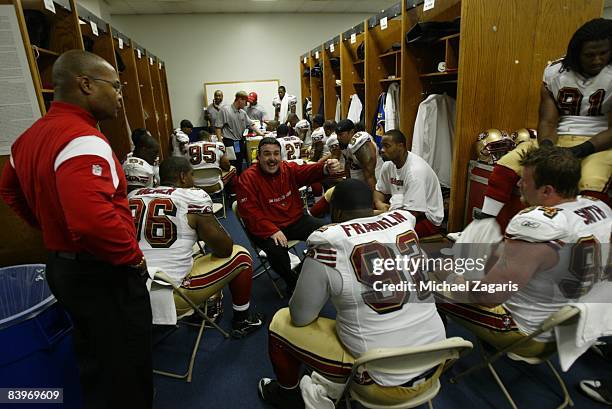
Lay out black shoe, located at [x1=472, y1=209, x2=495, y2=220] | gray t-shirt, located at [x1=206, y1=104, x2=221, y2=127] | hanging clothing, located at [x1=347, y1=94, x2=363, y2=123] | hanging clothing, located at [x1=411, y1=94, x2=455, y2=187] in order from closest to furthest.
→ 1. black shoe, located at [x1=472, y1=209, x2=495, y2=220]
2. hanging clothing, located at [x1=411, y1=94, x2=455, y2=187]
3. hanging clothing, located at [x1=347, y1=94, x2=363, y2=123]
4. gray t-shirt, located at [x1=206, y1=104, x2=221, y2=127]

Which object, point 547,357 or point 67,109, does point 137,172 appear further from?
point 547,357

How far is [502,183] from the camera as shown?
208 centimetres

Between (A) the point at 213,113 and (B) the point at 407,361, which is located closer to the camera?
(B) the point at 407,361

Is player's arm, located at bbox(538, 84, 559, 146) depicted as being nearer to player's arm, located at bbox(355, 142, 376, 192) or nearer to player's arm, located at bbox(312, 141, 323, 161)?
player's arm, located at bbox(355, 142, 376, 192)

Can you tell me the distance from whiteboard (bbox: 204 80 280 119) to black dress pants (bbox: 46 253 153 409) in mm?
7502

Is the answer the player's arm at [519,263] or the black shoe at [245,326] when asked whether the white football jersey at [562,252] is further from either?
the black shoe at [245,326]

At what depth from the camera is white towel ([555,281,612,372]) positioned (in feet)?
3.91

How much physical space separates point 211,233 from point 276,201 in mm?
819

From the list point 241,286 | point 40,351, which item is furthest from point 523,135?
point 40,351

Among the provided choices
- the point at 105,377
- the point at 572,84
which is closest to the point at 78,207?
the point at 105,377

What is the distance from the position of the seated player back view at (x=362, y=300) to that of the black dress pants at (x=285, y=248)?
1121 mm

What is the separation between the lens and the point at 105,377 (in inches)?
53.2

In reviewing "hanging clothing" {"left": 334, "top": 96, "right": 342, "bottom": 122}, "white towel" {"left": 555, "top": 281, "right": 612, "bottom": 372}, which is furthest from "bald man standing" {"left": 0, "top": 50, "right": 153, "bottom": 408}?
"hanging clothing" {"left": 334, "top": 96, "right": 342, "bottom": 122}

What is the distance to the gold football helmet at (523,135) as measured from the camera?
2.45 m
